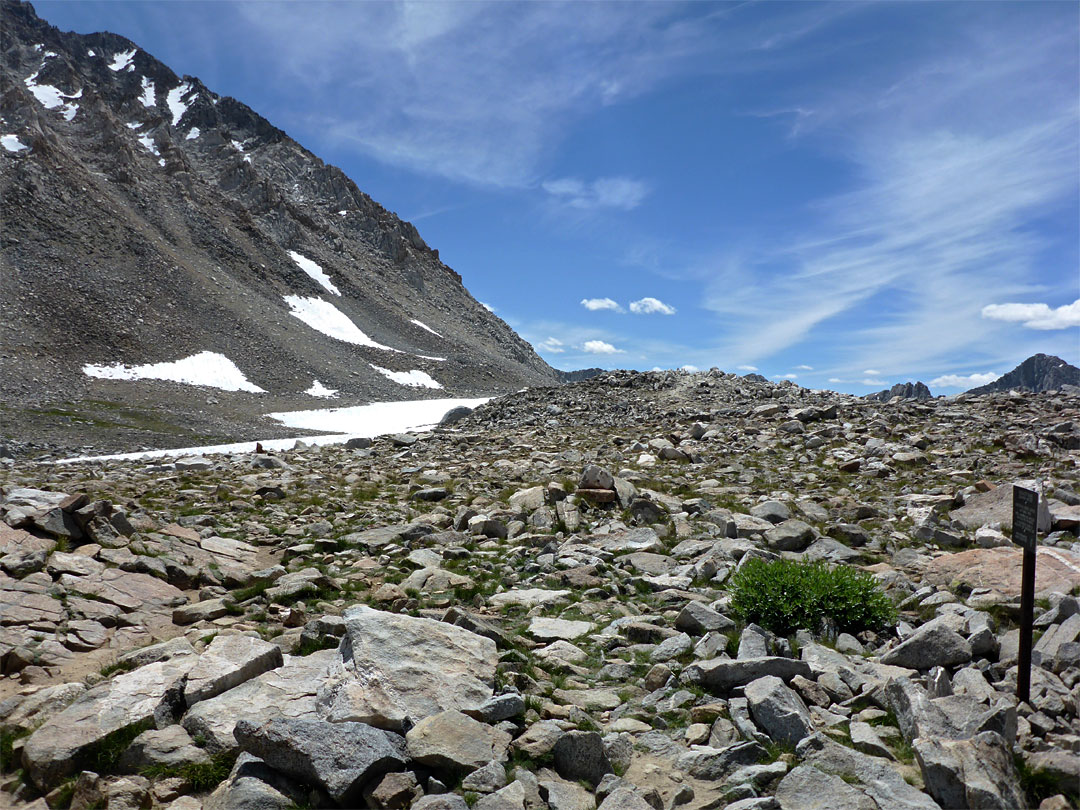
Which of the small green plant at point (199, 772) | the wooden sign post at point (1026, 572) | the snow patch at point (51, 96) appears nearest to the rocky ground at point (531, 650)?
the small green plant at point (199, 772)

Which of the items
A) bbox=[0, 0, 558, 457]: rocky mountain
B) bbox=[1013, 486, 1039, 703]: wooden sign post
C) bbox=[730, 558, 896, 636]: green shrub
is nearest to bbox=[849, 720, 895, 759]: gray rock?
bbox=[1013, 486, 1039, 703]: wooden sign post

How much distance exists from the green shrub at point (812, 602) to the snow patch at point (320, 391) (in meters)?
76.4

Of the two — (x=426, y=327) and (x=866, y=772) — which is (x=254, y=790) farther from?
(x=426, y=327)

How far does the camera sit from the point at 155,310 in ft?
262

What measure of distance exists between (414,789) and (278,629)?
151 inches

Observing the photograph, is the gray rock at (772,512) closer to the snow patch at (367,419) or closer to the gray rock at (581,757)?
the gray rock at (581,757)

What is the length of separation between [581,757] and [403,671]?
75.1 inches

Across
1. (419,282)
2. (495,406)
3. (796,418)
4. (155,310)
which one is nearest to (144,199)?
(155,310)

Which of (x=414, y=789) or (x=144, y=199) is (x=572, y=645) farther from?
(x=144, y=199)

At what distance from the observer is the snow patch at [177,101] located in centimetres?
16300

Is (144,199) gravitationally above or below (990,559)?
above

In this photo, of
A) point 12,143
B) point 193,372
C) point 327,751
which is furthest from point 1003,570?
point 12,143

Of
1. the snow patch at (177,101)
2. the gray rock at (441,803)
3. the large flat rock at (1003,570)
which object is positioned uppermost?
the snow patch at (177,101)

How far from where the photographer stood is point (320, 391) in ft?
262
